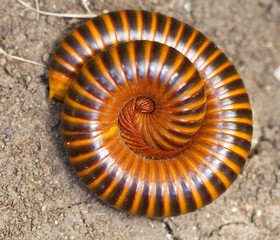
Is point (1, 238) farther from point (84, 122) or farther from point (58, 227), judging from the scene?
point (84, 122)

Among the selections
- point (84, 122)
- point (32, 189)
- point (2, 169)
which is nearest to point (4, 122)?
point (2, 169)

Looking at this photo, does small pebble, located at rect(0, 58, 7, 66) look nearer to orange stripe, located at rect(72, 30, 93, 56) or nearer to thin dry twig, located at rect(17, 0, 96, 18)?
thin dry twig, located at rect(17, 0, 96, 18)

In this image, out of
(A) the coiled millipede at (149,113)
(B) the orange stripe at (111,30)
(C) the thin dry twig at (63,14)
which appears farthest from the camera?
(C) the thin dry twig at (63,14)

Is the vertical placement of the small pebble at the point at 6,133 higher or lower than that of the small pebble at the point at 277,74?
lower

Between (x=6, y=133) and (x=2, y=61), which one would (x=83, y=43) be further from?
(x=6, y=133)

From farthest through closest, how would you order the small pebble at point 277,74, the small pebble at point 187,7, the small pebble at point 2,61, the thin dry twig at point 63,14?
1. the small pebble at point 277,74
2. the small pebble at point 187,7
3. the thin dry twig at point 63,14
4. the small pebble at point 2,61

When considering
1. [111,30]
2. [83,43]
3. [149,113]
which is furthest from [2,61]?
[149,113]

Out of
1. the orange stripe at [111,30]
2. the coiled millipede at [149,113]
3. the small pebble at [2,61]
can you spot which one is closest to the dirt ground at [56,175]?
the small pebble at [2,61]

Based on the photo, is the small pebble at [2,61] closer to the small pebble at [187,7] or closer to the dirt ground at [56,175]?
the dirt ground at [56,175]
